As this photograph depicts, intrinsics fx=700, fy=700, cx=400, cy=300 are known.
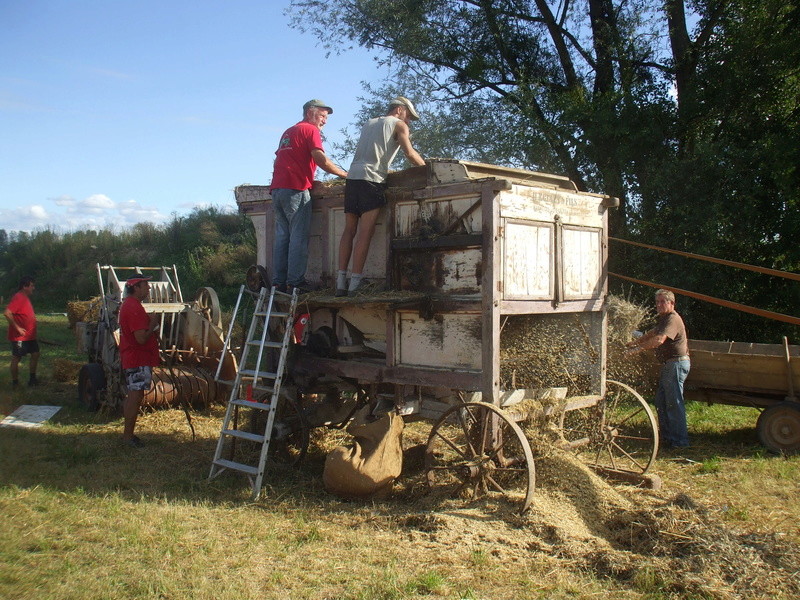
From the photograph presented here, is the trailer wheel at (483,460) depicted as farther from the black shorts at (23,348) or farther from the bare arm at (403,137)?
the black shorts at (23,348)

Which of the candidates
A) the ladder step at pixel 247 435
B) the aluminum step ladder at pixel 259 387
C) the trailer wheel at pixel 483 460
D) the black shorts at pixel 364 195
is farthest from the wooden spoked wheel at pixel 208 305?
the trailer wheel at pixel 483 460

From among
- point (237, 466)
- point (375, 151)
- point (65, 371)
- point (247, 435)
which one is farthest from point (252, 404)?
point (65, 371)

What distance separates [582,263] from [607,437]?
1779 millimetres

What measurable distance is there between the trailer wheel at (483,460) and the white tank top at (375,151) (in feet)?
7.53

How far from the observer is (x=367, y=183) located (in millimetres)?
6531

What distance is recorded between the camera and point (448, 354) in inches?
238

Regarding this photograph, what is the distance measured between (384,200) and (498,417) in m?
2.25

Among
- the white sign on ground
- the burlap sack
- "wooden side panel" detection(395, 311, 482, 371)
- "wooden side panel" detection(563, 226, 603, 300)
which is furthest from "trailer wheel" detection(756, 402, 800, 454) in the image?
the white sign on ground

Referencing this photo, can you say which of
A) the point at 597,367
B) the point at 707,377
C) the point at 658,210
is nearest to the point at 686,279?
the point at 658,210

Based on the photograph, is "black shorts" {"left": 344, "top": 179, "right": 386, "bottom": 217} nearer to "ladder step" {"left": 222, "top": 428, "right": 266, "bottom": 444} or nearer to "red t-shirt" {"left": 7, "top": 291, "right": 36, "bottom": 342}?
"ladder step" {"left": 222, "top": 428, "right": 266, "bottom": 444}

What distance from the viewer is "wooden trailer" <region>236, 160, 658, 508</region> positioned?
5.85 meters

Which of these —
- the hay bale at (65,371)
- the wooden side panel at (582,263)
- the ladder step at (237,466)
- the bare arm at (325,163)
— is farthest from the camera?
the hay bale at (65,371)

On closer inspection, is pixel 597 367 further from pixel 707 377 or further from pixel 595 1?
pixel 595 1

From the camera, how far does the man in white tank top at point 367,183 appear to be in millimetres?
6535
